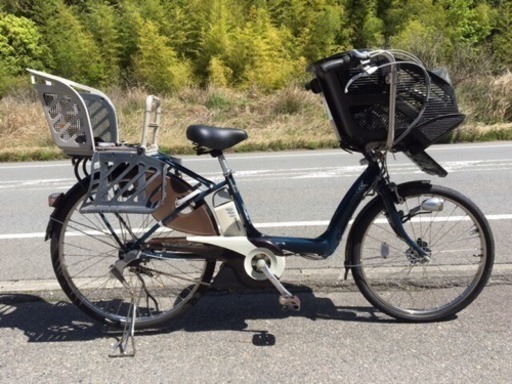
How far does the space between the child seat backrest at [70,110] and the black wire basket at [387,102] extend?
4.08 feet

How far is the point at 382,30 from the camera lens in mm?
23797

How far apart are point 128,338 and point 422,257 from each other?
Answer: 1.85 meters

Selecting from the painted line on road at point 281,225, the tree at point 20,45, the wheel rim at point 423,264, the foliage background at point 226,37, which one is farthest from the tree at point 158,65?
the wheel rim at point 423,264

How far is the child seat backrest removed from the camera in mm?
2684

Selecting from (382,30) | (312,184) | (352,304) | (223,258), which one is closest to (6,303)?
(223,258)

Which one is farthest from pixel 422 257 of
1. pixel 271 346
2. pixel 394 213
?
pixel 271 346

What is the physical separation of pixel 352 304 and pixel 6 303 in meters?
2.38

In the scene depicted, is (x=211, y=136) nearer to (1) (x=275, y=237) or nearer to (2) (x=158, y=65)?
(1) (x=275, y=237)

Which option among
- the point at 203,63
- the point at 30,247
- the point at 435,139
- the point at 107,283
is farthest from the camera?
the point at 203,63

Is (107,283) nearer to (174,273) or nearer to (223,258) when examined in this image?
(174,273)

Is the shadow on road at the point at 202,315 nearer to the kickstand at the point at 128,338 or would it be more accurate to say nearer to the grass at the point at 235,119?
Result: the kickstand at the point at 128,338

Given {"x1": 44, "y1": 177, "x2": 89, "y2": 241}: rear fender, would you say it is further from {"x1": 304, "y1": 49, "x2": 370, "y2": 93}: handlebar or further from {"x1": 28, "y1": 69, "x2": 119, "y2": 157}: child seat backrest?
{"x1": 304, "y1": 49, "x2": 370, "y2": 93}: handlebar

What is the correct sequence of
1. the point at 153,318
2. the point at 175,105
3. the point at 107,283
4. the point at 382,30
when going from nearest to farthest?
the point at 153,318 → the point at 107,283 → the point at 175,105 → the point at 382,30

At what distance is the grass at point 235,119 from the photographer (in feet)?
38.7
